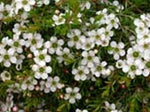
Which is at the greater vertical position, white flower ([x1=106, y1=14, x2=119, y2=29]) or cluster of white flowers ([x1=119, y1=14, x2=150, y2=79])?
white flower ([x1=106, y1=14, x2=119, y2=29])

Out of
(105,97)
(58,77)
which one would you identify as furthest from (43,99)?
(105,97)

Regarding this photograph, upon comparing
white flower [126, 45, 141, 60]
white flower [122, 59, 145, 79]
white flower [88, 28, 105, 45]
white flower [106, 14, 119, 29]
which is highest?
white flower [106, 14, 119, 29]

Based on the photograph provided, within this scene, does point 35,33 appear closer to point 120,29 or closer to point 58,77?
point 58,77

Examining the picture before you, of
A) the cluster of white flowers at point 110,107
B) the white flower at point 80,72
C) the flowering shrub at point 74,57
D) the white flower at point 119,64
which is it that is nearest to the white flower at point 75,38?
the flowering shrub at point 74,57

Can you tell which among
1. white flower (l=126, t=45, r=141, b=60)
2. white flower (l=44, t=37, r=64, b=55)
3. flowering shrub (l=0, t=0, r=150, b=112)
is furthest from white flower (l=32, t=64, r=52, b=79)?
white flower (l=126, t=45, r=141, b=60)

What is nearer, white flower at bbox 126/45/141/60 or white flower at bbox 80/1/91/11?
white flower at bbox 126/45/141/60

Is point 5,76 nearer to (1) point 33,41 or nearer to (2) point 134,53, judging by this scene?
(1) point 33,41

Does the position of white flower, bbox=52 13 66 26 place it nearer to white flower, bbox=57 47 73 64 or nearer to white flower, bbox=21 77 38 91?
white flower, bbox=57 47 73 64
